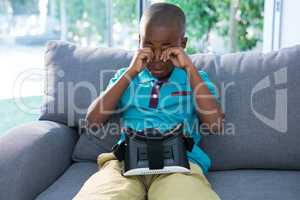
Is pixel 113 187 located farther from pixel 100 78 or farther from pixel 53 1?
pixel 53 1

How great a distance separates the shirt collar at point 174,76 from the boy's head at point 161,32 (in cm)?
2

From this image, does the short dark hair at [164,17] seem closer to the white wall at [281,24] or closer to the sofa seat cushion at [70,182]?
the sofa seat cushion at [70,182]

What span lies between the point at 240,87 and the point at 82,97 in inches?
24.4

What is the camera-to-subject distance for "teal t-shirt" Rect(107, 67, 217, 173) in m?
1.46

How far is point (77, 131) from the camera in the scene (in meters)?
1.73

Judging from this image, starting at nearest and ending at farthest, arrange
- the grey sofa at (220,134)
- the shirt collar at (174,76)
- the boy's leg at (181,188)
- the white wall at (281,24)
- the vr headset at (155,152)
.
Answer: the boy's leg at (181,188) → the vr headset at (155,152) → the grey sofa at (220,134) → the shirt collar at (174,76) → the white wall at (281,24)

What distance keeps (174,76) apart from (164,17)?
219mm

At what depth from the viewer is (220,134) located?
1558mm

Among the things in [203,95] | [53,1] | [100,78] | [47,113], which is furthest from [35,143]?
[53,1]

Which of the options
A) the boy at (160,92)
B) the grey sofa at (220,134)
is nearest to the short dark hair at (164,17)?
the boy at (160,92)

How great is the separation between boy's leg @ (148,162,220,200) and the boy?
0.09 feet

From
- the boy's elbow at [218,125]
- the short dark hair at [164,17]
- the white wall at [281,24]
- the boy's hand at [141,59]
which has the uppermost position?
the white wall at [281,24]

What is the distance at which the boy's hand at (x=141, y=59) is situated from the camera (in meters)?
1.42

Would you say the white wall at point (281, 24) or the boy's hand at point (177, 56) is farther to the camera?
the white wall at point (281, 24)
